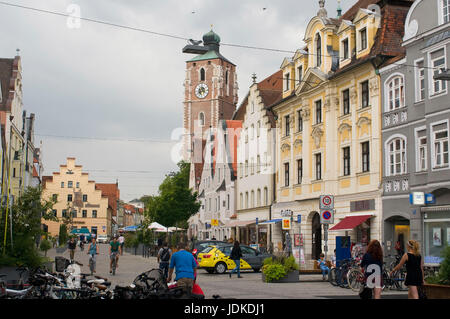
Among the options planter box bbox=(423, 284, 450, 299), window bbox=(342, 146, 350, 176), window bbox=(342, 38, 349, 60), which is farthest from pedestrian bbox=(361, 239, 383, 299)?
window bbox=(342, 38, 349, 60)

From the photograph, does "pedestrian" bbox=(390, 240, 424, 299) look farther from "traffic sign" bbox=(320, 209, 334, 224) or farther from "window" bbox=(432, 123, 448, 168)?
"window" bbox=(432, 123, 448, 168)

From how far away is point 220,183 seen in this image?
229ft

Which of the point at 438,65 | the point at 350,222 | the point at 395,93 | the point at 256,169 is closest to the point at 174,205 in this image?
the point at 256,169

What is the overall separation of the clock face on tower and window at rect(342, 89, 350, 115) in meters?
86.7

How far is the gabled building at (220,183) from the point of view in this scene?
64.7 meters

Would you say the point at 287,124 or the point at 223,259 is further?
the point at 287,124

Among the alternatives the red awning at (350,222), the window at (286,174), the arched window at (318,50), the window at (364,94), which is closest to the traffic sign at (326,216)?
the red awning at (350,222)

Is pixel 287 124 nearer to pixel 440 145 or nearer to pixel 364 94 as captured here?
pixel 364 94

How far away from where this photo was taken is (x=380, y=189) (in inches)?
1303

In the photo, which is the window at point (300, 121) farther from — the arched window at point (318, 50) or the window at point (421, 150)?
the window at point (421, 150)

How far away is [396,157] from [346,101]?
21.3 ft

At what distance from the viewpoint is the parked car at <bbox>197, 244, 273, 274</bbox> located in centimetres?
3284

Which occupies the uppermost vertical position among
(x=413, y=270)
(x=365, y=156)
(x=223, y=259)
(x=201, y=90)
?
(x=201, y=90)
